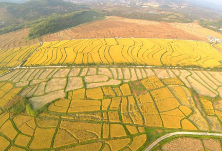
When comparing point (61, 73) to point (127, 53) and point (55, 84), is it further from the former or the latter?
point (127, 53)

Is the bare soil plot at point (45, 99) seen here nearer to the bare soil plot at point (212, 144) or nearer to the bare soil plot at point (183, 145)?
the bare soil plot at point (183, 145)

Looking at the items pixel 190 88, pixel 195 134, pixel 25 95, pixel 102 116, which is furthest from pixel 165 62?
pixel 25 95

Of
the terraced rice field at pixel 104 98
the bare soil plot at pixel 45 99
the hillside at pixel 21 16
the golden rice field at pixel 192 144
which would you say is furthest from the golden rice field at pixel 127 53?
the hillside at pixel 21 16

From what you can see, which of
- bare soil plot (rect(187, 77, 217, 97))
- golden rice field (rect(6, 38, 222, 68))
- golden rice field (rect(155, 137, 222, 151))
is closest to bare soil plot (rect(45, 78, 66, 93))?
golden rice field (rect(6, 38, 222, 68))

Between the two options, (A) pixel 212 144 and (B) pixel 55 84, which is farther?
(B) pixel 55 84

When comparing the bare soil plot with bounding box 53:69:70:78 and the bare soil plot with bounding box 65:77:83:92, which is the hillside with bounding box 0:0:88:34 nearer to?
the bare soil plot with bounding box 53:69:70:78

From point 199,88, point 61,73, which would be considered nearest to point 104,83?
point 61,73
